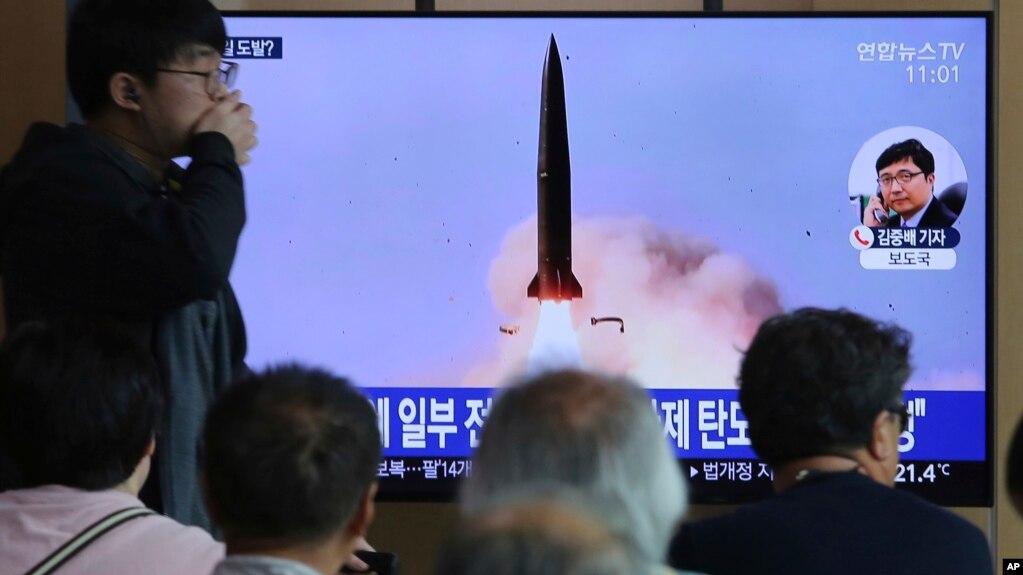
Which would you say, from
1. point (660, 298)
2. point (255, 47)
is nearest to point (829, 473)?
point (660, 298)

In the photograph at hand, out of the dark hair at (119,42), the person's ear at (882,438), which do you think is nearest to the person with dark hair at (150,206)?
the dark hair at (119,42)

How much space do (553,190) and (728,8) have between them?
27.7 inches

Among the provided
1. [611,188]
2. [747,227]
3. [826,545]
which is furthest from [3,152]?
[826,545]

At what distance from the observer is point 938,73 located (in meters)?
2.76

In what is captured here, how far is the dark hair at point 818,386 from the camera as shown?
163cm

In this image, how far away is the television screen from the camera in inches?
109

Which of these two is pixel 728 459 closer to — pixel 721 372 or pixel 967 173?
pixel 721 372

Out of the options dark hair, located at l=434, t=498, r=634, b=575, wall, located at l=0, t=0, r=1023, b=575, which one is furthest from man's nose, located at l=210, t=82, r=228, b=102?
dark hair, located at l=434, t=498, r=634, b=575

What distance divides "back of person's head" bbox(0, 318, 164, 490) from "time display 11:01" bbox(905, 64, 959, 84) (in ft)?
6.15

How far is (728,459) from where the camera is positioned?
278 centimetres

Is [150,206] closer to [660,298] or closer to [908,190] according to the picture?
[660,298]

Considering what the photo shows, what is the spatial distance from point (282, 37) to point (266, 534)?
6.00 feet

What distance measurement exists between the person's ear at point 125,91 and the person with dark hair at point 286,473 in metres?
0.76

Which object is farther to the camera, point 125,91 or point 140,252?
point 125,91
